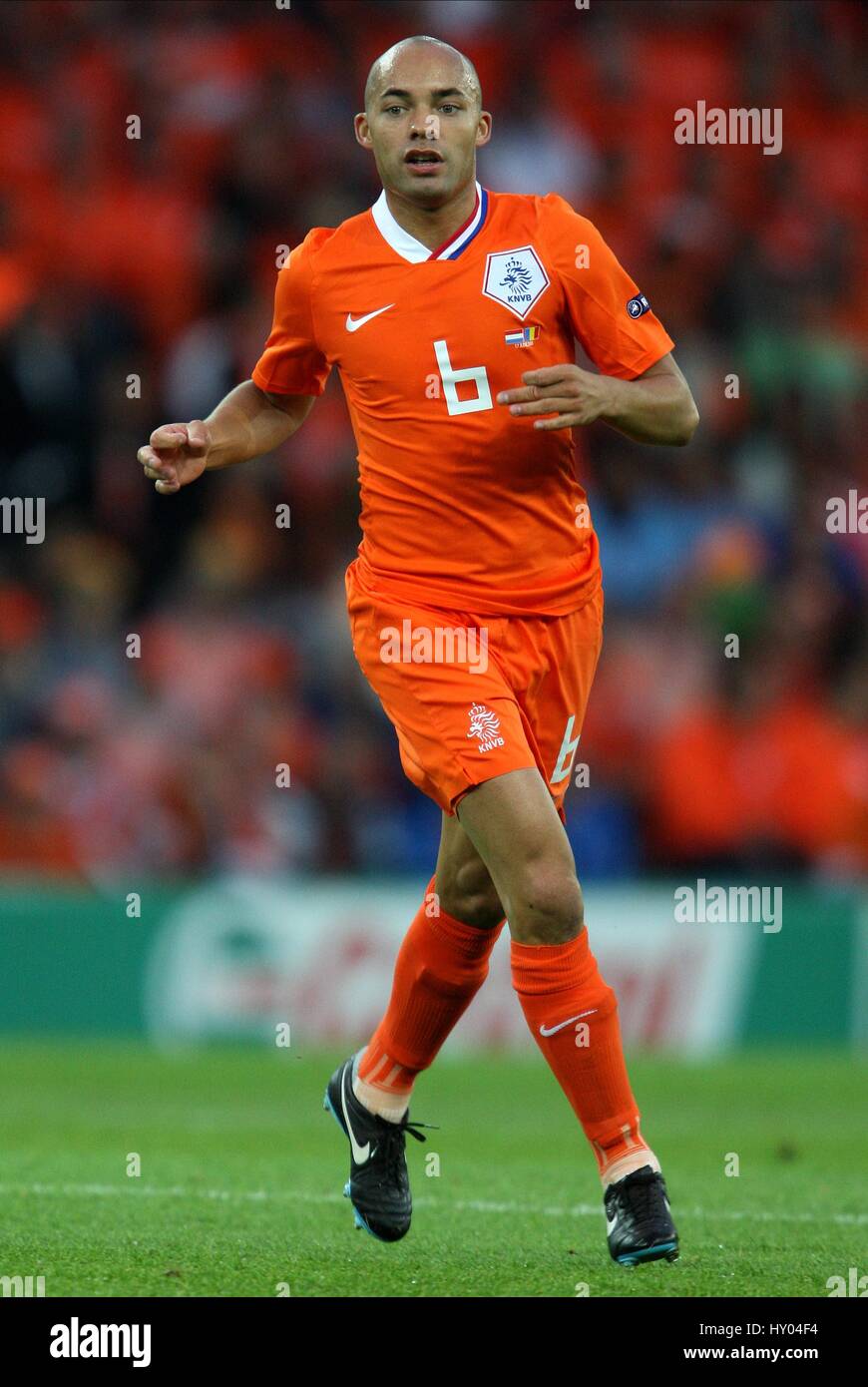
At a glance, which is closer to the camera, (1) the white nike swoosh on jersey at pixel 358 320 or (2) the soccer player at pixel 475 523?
(2) the soccer player at pixel 475 523

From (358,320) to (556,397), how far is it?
0.72 metres

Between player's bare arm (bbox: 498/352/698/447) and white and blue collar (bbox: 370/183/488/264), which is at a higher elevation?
white and blue collar (bbox: 370/183/488/264)

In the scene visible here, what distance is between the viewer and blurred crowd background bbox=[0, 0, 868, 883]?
11.4 metres

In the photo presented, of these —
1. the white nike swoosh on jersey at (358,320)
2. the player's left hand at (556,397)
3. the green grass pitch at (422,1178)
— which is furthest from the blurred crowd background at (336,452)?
the player's left hand at (556,397)

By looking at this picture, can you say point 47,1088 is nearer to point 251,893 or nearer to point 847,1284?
point 251,893

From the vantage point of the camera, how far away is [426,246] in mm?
5207

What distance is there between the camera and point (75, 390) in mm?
12469

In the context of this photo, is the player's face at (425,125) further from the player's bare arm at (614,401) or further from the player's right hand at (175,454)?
the player's right hand at (175,454)

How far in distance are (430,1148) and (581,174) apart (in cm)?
764

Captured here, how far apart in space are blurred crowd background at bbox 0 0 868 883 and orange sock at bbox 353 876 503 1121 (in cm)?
570

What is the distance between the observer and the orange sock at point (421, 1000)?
17.6 feet

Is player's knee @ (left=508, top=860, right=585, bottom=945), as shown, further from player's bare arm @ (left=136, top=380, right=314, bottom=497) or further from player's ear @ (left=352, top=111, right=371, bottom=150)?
player's ear @ (left=352, top=111, right=371, bottom=150)

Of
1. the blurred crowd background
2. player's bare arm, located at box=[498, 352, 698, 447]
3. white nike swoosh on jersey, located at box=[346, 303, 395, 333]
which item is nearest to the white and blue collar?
white nike swoosh on jersey, located at box=[346, 303, 395, 333]

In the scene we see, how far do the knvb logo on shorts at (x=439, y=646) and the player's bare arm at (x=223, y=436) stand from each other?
673 millimetres
